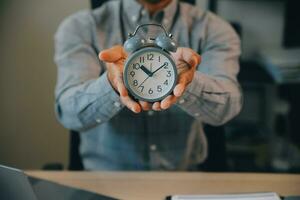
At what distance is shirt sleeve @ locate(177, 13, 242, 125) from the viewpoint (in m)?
1.05

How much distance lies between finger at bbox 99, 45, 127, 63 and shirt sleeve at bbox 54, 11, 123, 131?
0.12 metres

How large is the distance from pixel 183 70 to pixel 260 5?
86cm

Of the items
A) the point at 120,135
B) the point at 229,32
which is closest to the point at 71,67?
the point at 120,135

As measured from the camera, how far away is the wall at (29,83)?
1.52m

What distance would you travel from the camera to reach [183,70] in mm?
860

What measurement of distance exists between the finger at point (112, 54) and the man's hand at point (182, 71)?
94mm

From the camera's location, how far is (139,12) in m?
1.32

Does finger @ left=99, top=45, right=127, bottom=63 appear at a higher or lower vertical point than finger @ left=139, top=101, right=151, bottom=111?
higher

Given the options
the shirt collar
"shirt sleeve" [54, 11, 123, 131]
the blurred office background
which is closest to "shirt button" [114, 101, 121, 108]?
"shirt sleeve" [54, 11, 123, 131]

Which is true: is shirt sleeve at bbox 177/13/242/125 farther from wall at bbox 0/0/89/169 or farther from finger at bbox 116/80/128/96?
wall at bbox 0/0/89/169

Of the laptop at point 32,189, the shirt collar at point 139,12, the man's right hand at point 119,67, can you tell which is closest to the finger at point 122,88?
the man's right hand at point 119,67

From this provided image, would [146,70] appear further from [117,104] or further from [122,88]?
[117,104]

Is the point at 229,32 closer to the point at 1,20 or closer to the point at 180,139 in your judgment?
the point at 180,139

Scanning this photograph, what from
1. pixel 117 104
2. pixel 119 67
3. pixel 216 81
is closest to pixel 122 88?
pixel 119 67
